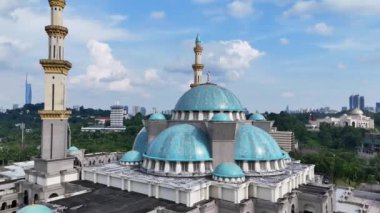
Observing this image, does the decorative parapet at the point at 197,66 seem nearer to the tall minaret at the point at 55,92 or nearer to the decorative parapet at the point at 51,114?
the tall minaret at the point at 55,92

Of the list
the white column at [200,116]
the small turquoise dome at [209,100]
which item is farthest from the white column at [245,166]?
the white column at [200,116]

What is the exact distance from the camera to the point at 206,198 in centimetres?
2344

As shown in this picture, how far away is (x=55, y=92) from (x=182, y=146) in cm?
1300

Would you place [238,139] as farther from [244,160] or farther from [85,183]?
[85,183]

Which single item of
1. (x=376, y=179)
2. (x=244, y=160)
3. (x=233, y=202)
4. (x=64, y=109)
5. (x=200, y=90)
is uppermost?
(x=200, y=90)

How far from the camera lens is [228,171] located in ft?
78.3

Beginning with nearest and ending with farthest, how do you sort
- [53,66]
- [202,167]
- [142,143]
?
[202,167], [53,66], [142,143]

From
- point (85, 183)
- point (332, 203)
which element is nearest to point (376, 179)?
point (332, 203)

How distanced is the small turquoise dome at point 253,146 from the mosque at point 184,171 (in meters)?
0.08

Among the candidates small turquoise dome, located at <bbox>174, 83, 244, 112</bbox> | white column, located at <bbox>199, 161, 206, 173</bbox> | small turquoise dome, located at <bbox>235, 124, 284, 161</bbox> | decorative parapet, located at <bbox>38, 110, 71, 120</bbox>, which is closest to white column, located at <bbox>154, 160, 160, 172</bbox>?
white column, located at <bbox>199, 161, 206, 173</bbox>

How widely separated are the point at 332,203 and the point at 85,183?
21943 mm

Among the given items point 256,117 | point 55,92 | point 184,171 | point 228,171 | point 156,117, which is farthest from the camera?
point 256,117

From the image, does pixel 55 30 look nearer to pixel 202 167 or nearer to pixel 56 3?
pixel 56 3

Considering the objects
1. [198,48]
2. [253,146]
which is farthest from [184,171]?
[198,48]
